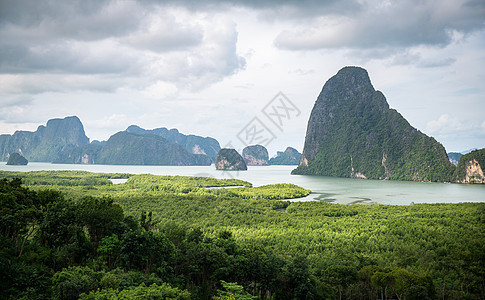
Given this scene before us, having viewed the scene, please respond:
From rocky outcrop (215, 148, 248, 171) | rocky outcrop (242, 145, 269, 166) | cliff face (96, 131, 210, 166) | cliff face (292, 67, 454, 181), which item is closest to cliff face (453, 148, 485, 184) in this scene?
cliff face (292, 67, 454, 181)

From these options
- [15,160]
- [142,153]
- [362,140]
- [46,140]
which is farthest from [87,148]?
[362,140]

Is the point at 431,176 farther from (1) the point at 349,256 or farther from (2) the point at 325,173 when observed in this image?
(1) the point at 349,256

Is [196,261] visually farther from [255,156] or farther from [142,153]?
[142,153]

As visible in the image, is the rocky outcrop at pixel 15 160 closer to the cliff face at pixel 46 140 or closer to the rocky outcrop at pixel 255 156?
the cliff face at pixel 46 140

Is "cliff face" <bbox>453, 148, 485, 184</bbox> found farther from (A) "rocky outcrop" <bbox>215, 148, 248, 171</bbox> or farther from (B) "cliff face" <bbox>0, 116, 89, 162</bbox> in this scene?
(B) "cliff face" <bbox>0, 116, 89, 162</bbox>

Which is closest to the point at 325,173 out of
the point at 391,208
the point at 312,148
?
the point at 312,148

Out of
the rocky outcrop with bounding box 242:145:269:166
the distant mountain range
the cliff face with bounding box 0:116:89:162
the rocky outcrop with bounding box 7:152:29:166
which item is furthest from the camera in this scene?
the cliff face with bounding box 0:116:89:162

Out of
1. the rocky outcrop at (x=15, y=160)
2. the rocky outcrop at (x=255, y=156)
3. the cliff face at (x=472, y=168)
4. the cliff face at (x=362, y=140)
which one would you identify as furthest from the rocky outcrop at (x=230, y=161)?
the rocky outcrop at (x=15, y=160)

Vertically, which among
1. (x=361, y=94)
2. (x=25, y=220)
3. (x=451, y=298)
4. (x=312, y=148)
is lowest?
(x=451, y=298)
